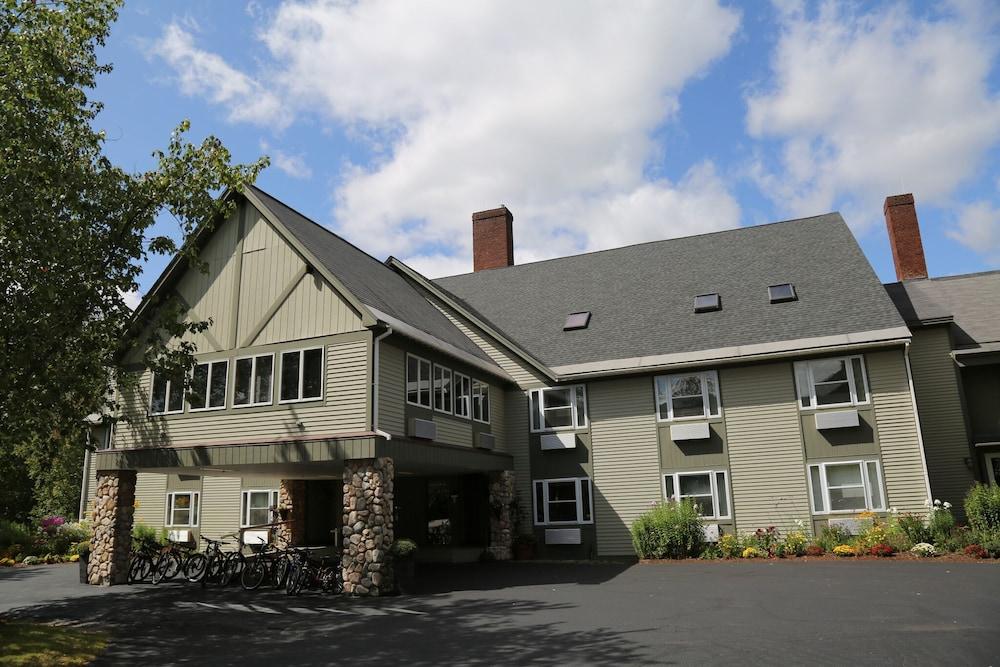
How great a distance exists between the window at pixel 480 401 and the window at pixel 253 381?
5.82 meters

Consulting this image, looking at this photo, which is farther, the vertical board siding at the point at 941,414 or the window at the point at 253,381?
the vertical board siding at the point at 941,414

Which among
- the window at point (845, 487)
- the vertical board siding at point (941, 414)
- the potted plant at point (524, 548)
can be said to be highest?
the vertical board siding at point (941, 414)

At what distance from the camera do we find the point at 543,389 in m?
22.0

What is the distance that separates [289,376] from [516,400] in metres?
8.28

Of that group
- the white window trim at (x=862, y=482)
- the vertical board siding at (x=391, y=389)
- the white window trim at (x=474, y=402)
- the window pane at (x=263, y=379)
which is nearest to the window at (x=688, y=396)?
the white window trim at (x=862, y=482)

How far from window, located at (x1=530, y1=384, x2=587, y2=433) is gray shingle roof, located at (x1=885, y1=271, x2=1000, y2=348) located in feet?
32.4

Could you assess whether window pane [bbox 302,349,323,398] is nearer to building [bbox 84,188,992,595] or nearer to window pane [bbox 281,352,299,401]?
building [bbox 84,188,992,595]

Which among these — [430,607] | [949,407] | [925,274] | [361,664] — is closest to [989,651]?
[361,664]

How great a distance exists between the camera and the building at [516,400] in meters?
15.6

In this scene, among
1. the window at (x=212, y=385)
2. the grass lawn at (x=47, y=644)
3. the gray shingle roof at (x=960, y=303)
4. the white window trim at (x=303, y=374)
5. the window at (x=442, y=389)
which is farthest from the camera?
the gray shingle roof at (x=960, y=303)

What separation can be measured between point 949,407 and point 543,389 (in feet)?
37.4

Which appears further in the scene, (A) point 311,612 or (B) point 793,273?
(B) point 793,273

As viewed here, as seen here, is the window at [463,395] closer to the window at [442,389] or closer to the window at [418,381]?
the window at [442,389]

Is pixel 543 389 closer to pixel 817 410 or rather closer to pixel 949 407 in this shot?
pixel 817 410
